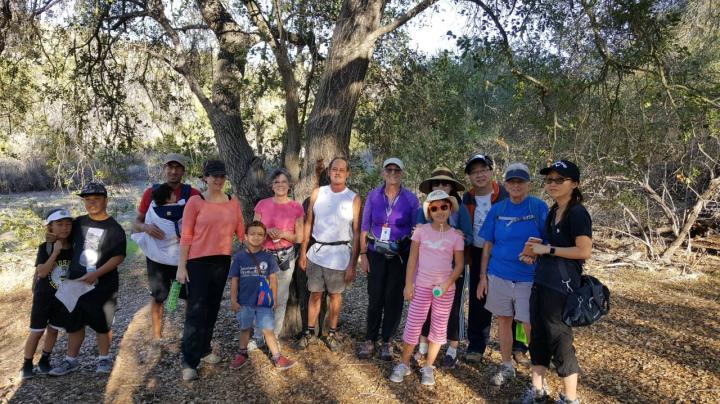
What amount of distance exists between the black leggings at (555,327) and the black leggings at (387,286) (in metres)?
1.23

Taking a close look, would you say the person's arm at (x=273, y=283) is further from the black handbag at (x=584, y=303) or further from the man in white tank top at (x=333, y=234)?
the black handbag at (x=584, y=303)

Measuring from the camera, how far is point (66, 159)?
7.35m

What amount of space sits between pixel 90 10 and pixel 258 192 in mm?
3122

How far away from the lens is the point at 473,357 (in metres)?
4.24

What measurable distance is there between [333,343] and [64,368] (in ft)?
8.37

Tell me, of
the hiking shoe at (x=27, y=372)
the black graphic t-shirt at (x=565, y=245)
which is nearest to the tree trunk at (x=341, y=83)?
the black graphic t-shirt at (x=565, y=245)

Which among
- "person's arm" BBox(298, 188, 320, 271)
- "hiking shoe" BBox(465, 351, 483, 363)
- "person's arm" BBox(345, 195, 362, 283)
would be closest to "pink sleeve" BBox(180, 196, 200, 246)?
"person's arm" BBox(298, 188, 320, 271)

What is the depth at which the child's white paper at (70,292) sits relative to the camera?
13.3ft

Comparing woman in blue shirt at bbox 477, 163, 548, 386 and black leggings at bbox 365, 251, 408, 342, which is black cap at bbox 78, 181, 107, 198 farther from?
woman in blue shirt at bbox 477, 163, 548, 386

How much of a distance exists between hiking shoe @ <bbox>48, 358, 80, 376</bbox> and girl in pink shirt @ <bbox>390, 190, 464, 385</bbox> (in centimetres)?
309

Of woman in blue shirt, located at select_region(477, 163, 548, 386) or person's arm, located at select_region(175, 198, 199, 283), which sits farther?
person's arm, located at select_region(175, 198, 199, 283)

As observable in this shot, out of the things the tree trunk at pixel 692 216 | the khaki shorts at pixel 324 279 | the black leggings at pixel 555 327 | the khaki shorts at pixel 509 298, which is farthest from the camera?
the tree trunk at pixel 692 216

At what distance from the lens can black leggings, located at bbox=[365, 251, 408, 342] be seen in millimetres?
4152

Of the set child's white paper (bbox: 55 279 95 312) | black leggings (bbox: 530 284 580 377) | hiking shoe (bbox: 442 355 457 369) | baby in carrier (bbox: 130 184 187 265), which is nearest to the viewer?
black leggings (bbox: 530 284 580 377)
